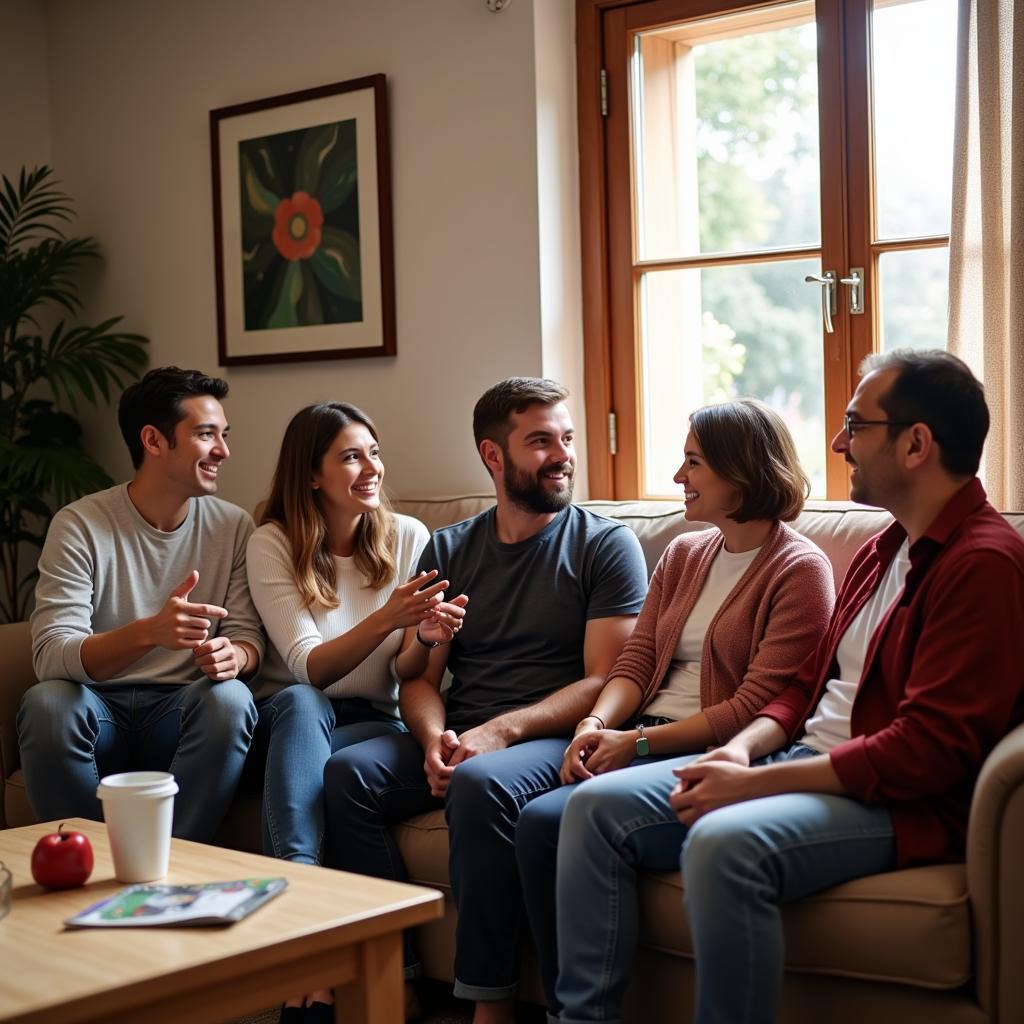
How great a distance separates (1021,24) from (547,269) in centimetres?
125

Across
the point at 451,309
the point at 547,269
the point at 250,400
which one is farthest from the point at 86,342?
the point at 547,269

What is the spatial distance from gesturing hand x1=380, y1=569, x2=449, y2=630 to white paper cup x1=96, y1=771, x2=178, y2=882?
0.83 meters

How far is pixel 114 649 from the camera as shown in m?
2.80

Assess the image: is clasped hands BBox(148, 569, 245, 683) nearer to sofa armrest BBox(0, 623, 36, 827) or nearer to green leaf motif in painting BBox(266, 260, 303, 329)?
sofa armrest BBox(0, 623, 36, 827)

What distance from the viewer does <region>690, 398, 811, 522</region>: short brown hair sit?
94.7 inches

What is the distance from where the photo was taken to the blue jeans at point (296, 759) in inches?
98.3

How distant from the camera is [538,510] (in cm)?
276

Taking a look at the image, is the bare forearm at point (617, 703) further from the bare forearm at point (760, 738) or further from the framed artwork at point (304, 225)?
the framed artwork at point (304, 225)

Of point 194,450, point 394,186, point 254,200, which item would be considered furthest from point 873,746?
point 254,200

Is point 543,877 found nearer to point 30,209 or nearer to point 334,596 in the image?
point 334,596

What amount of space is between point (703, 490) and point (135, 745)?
4.46 ft

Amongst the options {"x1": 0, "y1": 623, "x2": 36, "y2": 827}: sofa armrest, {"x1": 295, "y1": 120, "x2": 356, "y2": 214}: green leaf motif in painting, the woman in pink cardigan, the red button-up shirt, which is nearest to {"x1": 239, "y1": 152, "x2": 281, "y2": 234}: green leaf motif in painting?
{"x1": 295, "y1": 120, "x2": 356, "y2": 214}: green leaf motif in painting

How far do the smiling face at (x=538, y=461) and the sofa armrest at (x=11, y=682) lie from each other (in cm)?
122

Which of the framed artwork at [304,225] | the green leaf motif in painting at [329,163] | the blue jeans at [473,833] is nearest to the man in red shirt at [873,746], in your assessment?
the blue jeans at [473,833]
